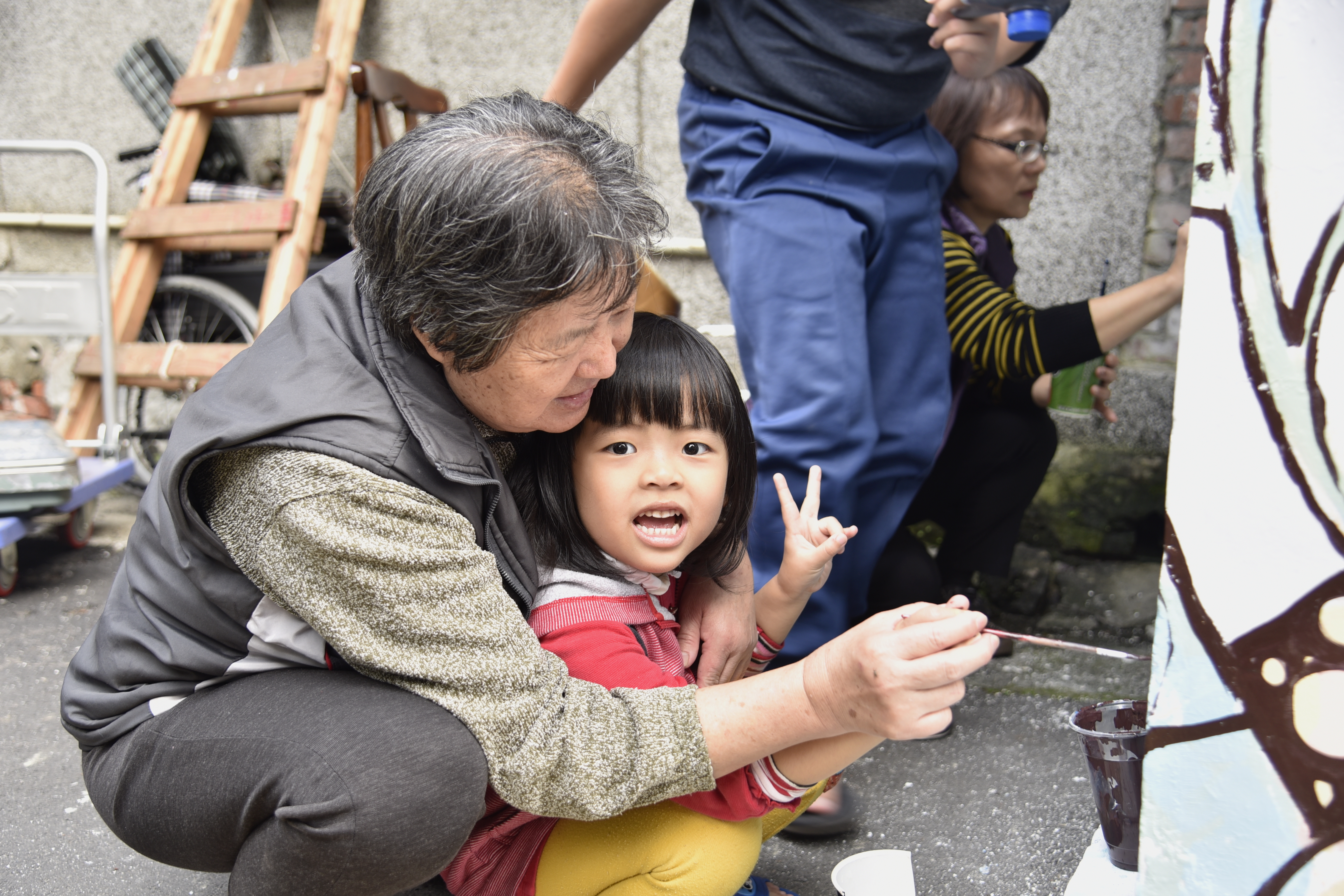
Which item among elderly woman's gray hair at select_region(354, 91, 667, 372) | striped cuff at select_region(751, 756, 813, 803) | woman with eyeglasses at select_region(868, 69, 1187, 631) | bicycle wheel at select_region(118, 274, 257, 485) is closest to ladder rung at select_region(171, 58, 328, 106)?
bicycle wheel at select_region(118, 274, 257, 485)

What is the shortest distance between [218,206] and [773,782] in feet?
9.70

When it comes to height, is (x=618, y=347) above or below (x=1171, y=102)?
below

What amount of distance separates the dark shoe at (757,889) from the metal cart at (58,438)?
2186 millimetres

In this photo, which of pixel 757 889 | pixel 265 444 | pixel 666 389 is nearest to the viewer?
pixel 265 444

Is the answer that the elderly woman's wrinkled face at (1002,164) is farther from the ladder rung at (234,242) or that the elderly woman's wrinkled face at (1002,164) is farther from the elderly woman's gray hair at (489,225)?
the ladder rung at (234,242)

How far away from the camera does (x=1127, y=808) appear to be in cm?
130

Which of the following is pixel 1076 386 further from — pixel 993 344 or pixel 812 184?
pixel 812 184

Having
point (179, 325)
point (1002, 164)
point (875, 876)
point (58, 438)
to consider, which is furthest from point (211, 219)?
point (875, 876)

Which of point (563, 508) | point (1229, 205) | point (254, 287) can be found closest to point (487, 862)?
point (563, 508)

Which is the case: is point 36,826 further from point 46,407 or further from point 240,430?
point 46,407

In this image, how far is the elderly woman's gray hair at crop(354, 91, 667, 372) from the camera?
3.51 feet

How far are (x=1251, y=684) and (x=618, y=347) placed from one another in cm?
80

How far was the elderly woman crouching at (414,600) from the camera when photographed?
1.08 meters

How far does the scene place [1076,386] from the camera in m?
2.40
